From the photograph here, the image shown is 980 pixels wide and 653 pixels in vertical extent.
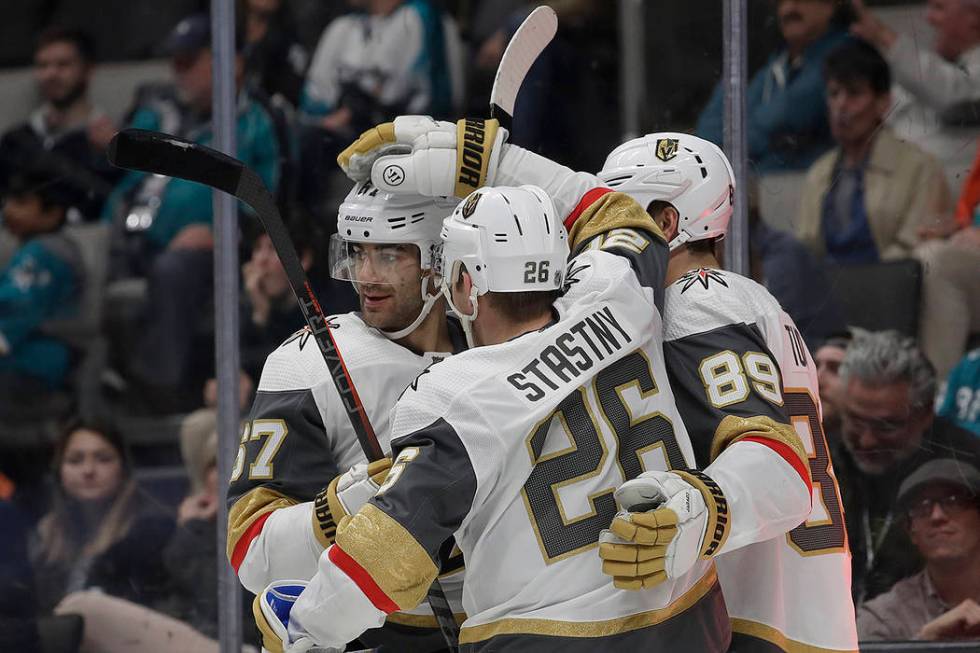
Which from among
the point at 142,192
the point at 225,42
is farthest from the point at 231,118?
the point at 142,192

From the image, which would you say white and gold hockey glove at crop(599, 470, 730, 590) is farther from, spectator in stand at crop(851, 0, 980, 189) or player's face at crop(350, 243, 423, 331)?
spectator in stand at crop(851, 0, 980, 189)

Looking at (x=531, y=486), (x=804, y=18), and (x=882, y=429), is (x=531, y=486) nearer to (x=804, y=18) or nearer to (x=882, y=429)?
(x=882, y=429)

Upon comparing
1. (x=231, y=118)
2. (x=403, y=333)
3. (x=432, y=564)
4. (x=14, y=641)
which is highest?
(x=231, y=118)

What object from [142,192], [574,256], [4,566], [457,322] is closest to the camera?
[574,256]

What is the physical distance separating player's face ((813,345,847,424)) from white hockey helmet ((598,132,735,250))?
35.4 inches

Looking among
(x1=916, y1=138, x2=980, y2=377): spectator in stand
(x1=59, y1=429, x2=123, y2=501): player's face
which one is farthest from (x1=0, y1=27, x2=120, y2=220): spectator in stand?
(x1=916, y1=138, x2=980, y2=377): spectator in stand

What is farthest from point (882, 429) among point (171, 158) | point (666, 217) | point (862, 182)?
point (171, 158)

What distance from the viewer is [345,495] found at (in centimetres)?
192

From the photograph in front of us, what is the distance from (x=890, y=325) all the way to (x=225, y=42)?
1578mm

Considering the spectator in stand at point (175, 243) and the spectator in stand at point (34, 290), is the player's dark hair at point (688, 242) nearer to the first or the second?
the spectator in stand at point (175, 243)

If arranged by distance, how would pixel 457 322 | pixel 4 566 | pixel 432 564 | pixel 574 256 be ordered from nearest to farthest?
pixel 432 564
pixel 574 256
pixel 457 322
pixel 4 566

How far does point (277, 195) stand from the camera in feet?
10.8

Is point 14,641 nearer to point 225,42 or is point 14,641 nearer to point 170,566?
point 170,566

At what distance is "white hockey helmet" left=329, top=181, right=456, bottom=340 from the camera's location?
2.17 metres
